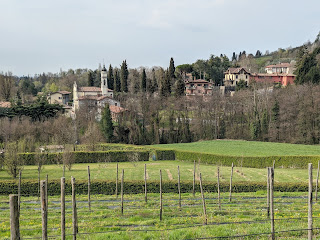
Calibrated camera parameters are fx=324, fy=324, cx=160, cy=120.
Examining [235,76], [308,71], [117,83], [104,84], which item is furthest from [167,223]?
[235,76]

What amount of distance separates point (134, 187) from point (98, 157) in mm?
21143

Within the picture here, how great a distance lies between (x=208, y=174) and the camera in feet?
103

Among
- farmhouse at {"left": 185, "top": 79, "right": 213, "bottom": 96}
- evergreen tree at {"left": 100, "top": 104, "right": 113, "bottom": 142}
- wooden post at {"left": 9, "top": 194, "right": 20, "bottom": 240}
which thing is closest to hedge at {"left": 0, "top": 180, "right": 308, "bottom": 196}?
wooden post at {"left": 9, "top": 194, "right": 20, "bottom": 240}

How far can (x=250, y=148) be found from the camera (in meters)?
50.2

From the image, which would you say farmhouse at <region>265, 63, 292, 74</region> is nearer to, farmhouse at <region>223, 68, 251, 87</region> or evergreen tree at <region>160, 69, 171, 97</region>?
farmhouse at <region>223, 68, 251, 87</region>

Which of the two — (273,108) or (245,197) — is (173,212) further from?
(273,108)

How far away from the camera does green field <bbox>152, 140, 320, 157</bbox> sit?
44750 millimetres

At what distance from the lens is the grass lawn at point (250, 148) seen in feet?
147

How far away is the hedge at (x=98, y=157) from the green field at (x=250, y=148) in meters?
6.58

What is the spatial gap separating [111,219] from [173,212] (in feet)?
9.58

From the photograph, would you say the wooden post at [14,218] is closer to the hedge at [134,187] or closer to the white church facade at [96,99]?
the hedge at [134,187]

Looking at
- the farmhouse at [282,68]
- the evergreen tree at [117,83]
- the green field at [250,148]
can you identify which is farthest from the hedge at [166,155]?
the farmhouse at [282,68]

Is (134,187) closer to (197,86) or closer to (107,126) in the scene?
(107,126)

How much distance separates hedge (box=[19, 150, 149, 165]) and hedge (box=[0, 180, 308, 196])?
16.8 metres
